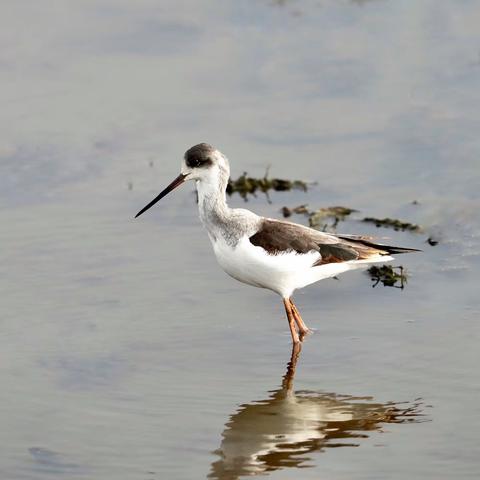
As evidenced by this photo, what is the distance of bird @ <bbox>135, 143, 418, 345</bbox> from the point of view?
9.94m

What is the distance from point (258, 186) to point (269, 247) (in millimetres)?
3015

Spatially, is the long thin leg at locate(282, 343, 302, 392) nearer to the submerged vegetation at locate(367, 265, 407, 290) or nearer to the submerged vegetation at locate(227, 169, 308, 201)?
the submerged vegetation at locate(367, 265, 407, 290)

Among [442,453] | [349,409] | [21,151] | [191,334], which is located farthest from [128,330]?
[21,151]

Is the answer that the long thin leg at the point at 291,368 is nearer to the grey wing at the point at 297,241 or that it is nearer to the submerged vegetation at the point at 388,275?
the grey wing at the point at 297,241

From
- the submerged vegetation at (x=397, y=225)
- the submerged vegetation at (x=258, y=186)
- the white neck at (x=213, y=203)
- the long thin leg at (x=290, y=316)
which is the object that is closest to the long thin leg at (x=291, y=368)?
the long thin leg at (x=290, y=316)

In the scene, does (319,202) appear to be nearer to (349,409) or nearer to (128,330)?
(128,330)

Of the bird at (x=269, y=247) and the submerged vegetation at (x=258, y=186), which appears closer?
the bird at (x=269, y=247)

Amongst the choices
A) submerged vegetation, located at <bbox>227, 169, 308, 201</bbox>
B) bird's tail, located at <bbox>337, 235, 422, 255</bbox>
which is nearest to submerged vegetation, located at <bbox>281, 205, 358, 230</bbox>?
submerged vegetation, located at <bbox>227, 169, 308, 201</bbox>

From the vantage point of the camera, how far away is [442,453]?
7969 mm

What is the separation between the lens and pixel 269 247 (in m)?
9.98

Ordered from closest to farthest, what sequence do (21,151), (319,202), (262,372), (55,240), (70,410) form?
(70,410) → (262,372) → (55,240) → (319,202) → (21,151)

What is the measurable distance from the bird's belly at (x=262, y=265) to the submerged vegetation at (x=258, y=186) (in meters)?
2.82

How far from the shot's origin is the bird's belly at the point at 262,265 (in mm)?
9875

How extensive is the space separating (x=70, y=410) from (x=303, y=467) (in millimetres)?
1624
